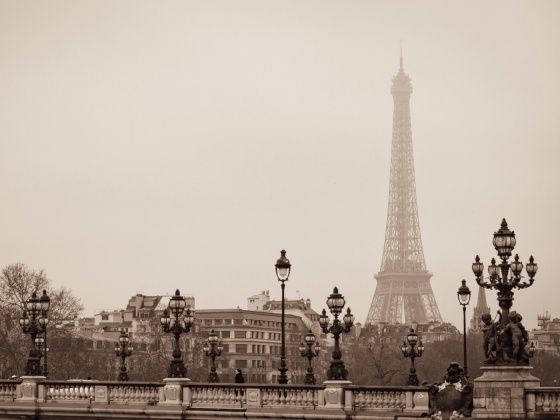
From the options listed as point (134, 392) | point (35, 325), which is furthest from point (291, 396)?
point (35, 325)

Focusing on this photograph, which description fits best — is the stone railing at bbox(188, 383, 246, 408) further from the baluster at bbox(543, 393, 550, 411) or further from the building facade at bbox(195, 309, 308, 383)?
the building facade at bbox(195, 309, 308, 383)

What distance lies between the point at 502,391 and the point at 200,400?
358 inches

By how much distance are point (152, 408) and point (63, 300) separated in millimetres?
56761

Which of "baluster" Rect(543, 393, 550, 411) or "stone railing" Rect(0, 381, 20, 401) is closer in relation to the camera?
"baluster" Rect(543, 393, 550, 411)

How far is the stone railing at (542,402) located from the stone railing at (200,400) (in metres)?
2.96

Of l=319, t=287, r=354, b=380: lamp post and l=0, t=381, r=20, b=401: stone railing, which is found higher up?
l=319, t=287, r=354, b=380: lamp post

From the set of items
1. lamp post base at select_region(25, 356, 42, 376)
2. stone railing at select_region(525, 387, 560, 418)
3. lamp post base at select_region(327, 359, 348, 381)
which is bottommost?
stone railing at select_region(525, 387, 560, 418)

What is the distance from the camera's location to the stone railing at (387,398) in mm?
43094

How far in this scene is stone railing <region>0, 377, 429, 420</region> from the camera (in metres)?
43.7

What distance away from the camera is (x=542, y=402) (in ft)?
135

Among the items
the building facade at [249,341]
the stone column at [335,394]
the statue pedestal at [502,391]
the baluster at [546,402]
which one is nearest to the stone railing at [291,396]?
the stone column at [335,394]

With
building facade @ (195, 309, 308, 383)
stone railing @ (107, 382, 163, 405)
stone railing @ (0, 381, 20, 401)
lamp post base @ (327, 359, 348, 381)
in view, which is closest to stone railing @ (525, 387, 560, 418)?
lamp post base @ (327, 359, 348, 381)

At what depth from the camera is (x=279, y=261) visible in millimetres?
50875

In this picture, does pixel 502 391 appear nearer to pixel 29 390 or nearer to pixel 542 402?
pixel 542 402
